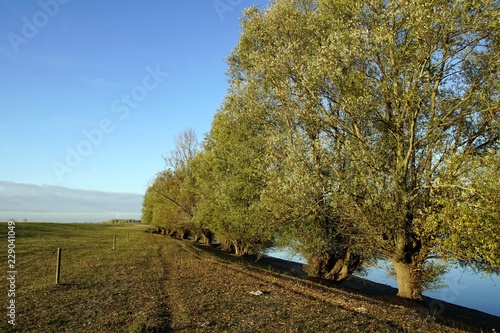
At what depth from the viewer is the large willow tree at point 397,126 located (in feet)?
49.7

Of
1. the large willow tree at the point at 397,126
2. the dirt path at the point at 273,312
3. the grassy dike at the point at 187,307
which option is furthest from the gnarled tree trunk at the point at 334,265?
the dirt path at the point at 273,312

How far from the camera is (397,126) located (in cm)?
1739

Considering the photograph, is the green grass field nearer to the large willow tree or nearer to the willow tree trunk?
the large willow tree

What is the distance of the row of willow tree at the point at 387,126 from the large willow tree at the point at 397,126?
0.07 meters

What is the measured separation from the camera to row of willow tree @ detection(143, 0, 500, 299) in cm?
1498

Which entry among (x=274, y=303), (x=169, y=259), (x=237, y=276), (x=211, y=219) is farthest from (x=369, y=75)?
(x=211, y=219)

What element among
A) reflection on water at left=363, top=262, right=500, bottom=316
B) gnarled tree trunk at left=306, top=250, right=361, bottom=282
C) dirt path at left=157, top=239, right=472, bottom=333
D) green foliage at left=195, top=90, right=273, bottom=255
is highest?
green foliage at left=195, top=90, right=273, bottom=255

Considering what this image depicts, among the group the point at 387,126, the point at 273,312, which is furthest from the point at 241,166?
the point at 273,312

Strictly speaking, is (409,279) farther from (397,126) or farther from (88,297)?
(88,297)

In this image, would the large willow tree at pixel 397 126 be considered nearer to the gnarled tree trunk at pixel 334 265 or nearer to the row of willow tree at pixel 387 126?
the row of willow tree at pixel 387 126

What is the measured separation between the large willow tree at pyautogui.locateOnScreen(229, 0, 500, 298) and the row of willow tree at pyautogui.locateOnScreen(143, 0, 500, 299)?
7 centimetres

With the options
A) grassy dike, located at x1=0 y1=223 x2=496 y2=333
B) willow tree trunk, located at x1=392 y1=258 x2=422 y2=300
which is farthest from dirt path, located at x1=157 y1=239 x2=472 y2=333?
willow tree trunk, located at x1=392 y1=258 x2=422 y2=300

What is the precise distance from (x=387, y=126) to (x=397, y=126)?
997mm

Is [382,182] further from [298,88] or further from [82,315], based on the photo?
[82,315]
